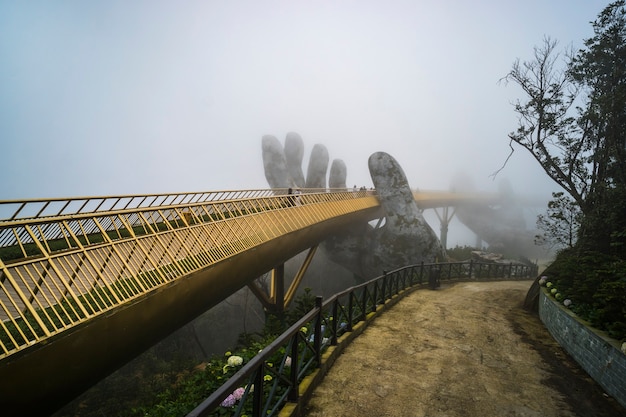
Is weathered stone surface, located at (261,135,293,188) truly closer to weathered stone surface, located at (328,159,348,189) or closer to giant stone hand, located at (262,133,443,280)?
giant stone hand, located at (262,133,443,280)

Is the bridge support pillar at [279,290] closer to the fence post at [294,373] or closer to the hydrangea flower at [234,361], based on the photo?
the hydrangea flower at [234,361]

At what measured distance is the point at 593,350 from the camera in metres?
6.96

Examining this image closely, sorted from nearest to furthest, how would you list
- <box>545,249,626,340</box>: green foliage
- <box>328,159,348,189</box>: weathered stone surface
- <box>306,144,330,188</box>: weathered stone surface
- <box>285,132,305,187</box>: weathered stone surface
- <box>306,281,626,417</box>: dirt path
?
<box>306,281,626,417</box>: dirt path, <box>545,249,626,340</box>: green foliage, <box>306,144,330,188</box>: weathered stone surface, <box>285,132,305,187</box>: weathered stone surface, <box>328,159,348,189</box>: weathered stone surface

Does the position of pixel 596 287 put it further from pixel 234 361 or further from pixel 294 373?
pixel 234 361

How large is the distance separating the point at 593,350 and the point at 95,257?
10.0 meters

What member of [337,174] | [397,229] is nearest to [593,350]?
[397,229]

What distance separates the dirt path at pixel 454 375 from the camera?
210 inches

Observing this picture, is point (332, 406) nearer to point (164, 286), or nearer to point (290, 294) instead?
point (164, 286)

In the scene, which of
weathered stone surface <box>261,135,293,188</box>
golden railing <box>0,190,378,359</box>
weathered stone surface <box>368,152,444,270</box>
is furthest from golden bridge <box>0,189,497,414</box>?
A: weathered stone surface <box>261,135,293,188</box>

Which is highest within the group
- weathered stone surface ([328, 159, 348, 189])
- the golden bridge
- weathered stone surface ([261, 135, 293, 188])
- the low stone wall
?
weathered stone surface ([261, 135, 293, 188])

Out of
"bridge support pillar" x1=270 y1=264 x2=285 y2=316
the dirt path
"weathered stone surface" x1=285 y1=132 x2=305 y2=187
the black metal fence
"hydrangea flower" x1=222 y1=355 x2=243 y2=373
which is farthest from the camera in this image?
"weathered stone surface" x1=285 y1=132 x2=305 y2=187

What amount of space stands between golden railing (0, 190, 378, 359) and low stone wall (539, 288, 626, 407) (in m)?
8.48

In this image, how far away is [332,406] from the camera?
5.09 m

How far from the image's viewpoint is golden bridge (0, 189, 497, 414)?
4.01 metres
